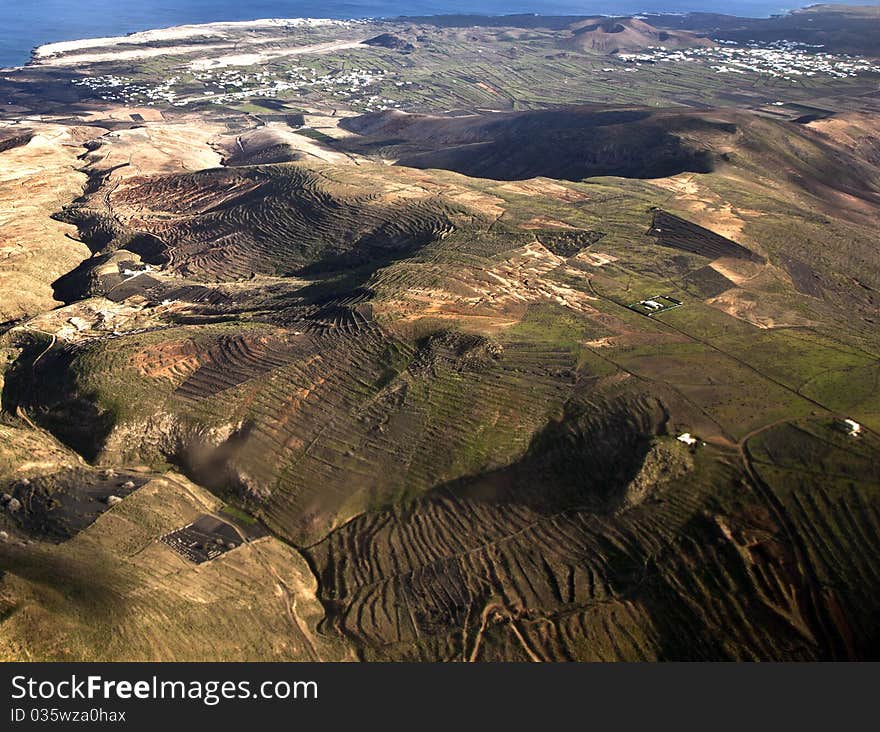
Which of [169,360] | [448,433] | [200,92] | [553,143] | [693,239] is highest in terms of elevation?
[200,92]

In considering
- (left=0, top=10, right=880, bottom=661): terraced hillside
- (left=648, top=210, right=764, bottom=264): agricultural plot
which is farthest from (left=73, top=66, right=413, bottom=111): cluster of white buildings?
(left=648, top=210, right=764, bottom=264): agricultural plot

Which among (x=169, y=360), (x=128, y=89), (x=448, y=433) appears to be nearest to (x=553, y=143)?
(x=169, y=360)

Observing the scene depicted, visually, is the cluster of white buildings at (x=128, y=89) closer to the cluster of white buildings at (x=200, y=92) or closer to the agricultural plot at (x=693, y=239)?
the cluster of white buildings at (x=200, y=92)

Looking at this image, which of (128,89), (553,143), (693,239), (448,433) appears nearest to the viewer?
(448,433)

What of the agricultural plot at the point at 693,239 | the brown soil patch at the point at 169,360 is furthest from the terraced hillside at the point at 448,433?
the agricultural plot at the point at 693,239

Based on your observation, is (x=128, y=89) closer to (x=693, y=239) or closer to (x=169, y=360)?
(x=169, y=360)

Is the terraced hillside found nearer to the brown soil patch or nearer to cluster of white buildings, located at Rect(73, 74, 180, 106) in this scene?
the brown soil patch

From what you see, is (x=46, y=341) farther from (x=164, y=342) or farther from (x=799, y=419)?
(x=799, y=419)

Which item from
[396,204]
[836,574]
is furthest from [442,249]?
[836,574]
